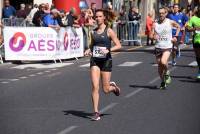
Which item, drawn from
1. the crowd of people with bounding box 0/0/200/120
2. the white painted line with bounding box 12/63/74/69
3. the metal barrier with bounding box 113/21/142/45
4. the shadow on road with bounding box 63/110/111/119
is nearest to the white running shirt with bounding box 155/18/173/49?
the crowd of people with bounding box 0/0/200/120

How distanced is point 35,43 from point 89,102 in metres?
9.91

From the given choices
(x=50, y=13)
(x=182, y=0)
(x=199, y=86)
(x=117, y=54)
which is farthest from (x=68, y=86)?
(x=182, y=0)

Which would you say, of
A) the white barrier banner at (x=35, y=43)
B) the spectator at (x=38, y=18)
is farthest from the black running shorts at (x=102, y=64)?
the spectator at (x=38, y=18)

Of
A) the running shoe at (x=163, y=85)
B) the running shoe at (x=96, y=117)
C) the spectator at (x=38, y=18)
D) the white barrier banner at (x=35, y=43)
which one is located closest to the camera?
the running shoe at (x=96, y=117)

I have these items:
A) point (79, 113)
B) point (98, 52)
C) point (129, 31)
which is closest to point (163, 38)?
point (79, 113)

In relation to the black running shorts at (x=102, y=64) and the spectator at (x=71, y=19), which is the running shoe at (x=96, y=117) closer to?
the black running shorts at (x=102, y=64)

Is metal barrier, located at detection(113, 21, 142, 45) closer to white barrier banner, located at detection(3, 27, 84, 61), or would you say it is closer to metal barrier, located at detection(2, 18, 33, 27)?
metal barrier, located at detection(2, 18, 33, 27)

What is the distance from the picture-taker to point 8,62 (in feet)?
76.4

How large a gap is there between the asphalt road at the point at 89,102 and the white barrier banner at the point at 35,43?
1506mm

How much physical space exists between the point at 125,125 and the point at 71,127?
0.80 meters

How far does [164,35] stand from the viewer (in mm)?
15766

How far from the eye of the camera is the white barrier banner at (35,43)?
22719 millimetres

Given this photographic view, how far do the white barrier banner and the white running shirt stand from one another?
785 cm

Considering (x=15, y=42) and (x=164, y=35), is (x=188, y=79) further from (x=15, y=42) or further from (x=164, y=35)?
(x=15, y=42)
